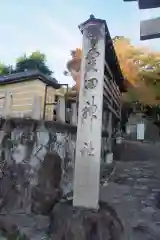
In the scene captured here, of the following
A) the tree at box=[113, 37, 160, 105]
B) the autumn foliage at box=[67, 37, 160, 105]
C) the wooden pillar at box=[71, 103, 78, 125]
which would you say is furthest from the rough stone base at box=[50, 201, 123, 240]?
the tree at box=[113, 37, 160, 105]

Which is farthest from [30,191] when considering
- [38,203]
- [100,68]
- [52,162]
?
[100,68]

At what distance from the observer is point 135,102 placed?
18.9 m

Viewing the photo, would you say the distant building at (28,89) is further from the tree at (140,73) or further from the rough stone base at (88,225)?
the tree at (140,73)

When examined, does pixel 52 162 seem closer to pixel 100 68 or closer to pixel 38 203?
pixel 38 203

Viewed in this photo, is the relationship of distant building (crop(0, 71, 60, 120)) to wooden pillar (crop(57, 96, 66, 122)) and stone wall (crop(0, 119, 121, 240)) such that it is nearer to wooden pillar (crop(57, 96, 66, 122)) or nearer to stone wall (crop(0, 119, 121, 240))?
wooden pillar (crop(57, 96, 66, 122))

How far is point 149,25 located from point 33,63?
22.1 meters

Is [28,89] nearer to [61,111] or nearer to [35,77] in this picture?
[35,77]

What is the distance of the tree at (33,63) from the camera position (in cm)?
2478

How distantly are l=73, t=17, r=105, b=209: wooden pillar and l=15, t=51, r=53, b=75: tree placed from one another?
19637mm

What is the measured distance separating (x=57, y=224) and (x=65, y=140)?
222cm

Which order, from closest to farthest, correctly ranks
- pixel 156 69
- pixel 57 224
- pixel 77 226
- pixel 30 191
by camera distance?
pixel 77 226 < pixel 57 224 < pixel 30 191 < pixel 156 69

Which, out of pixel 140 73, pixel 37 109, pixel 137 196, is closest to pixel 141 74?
pixel 140 73

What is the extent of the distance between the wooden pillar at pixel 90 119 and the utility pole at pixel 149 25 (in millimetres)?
1770

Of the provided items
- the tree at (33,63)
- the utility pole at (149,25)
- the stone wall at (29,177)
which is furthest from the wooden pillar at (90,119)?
the tree at (33,63)
